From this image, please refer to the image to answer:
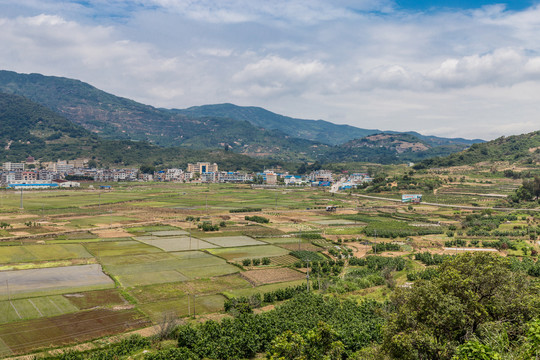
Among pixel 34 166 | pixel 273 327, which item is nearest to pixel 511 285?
pixel 273 327

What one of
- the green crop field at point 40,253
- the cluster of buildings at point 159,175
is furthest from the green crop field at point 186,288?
the cluster of buildings at point 159,175

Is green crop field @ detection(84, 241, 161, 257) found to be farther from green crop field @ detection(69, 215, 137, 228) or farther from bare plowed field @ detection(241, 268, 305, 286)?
bare plowed field @ detection(241, 268, 305, 286)

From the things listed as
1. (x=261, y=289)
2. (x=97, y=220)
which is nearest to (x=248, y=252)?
(x=261, y=289)

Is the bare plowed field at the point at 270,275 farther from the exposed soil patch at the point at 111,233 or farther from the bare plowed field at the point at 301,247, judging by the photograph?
the exposed soil patch at the point at 111,233

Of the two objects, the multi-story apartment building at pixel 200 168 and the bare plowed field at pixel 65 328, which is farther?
the multi-story apartment building at pixel 200 168

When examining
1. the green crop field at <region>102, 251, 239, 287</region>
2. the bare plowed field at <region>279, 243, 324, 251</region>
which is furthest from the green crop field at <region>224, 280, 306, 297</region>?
the bare plowed field at <region>279, 243, 324, 251</region>

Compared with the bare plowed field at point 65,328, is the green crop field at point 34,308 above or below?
above

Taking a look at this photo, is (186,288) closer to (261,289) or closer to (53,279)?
(261,289)
